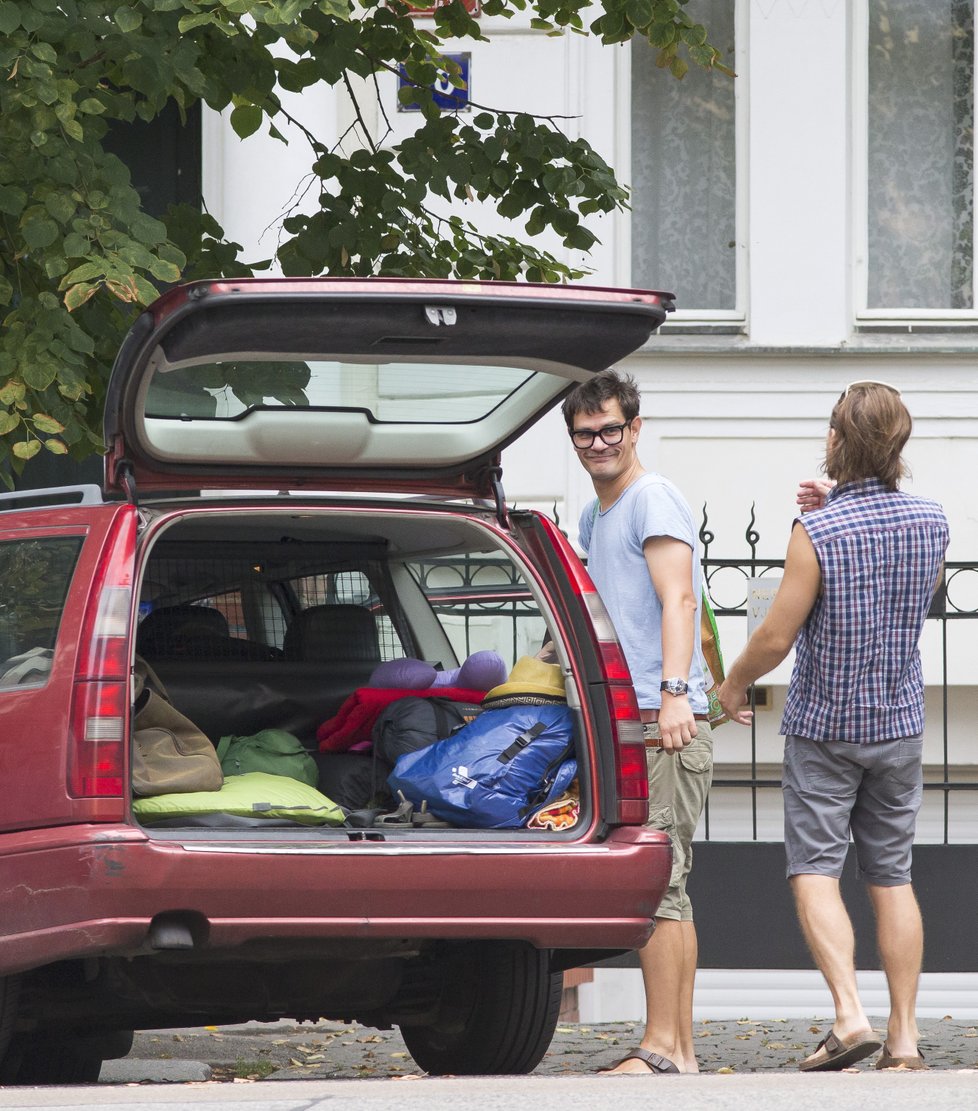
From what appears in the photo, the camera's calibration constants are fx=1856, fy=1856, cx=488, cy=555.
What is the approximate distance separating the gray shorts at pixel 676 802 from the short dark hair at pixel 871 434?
0.88m

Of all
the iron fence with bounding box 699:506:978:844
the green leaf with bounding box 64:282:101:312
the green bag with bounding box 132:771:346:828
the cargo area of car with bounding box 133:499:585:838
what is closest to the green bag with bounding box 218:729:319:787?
the cargo area of car with bounding box 133:499:585:838

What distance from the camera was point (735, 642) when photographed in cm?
913

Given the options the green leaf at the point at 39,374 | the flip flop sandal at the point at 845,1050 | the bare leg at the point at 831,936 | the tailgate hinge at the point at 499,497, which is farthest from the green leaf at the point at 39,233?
the flip flop sandal at the point at 845,1050

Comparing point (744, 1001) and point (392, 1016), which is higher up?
point (392, 1016)

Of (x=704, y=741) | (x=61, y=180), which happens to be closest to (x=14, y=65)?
(x=61, y=180)

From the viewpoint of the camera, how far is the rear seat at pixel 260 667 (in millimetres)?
5141

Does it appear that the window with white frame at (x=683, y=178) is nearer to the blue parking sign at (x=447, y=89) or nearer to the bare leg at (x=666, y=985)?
the blue parking sign at (x=447, y=89)

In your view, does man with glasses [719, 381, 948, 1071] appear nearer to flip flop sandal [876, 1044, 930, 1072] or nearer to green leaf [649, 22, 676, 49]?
flip flop sandal [876, 1044, 930, 1072]

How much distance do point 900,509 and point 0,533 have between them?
2.44 m

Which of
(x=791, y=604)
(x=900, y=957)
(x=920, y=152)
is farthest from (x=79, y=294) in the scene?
(x=920, y=152)

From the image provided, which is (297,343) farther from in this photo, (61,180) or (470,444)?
(61,180)

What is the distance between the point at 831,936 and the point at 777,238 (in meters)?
5.43

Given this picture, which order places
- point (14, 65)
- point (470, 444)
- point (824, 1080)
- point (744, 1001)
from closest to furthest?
point (824, 1080), point (470, 444), point (14, 65), point (744, 1001)

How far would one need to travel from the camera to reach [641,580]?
536 centimetres
